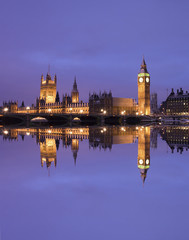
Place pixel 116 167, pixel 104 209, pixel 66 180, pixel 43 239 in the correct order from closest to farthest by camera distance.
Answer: pixel 43 239
pixel 104 209
pixel 66 180
pixel 116 167

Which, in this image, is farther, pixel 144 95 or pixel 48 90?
pixel 48 90

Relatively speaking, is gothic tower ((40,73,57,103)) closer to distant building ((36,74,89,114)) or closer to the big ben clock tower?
distant building ((36,74,89,114))

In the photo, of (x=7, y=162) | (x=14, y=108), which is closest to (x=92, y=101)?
(x=14, y=108)

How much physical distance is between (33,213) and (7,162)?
4610mm

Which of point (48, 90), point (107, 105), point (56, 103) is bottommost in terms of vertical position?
point (107, 105)

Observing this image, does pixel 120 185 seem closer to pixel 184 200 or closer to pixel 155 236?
pixel 184 200

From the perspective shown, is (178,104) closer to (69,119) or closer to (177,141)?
(69,119)

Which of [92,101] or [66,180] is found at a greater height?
[92,101]

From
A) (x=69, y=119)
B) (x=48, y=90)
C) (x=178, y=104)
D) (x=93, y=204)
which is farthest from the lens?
(x=48, y=90)

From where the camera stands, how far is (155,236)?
336 centimetres

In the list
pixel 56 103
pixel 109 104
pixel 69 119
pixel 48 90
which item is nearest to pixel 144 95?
pixel 109 104

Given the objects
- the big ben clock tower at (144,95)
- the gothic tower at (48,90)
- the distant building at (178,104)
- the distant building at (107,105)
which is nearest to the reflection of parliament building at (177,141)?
the distant building at (107,105)

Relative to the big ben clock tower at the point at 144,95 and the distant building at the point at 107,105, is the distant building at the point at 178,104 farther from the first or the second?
the distant building at the point at 107,105

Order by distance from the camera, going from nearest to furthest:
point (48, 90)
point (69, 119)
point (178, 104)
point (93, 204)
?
point (93, 204) → point (69, 119) → point (178, 104) → point (48, 90)
